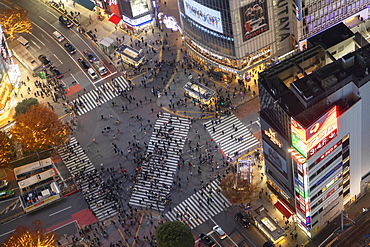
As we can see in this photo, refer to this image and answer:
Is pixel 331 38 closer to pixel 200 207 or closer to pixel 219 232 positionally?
pixel 200 207

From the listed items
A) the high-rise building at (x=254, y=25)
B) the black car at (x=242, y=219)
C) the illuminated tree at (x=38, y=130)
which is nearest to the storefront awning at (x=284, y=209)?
the black car at (x=242, y=219)

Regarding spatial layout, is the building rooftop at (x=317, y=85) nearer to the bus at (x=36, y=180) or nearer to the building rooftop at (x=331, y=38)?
the building rooftop at (x=331, y=38)

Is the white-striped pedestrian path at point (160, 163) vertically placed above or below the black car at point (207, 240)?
above

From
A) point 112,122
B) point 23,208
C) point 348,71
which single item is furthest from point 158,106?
point 348,71

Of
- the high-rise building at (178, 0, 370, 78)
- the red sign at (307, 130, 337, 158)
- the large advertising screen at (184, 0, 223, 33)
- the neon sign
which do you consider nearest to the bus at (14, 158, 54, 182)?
the high-rise building at (178, 0, 370, 78)

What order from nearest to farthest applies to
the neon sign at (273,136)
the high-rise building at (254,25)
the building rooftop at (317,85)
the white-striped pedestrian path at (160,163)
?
the building rooftop at (317,85), the neon sign at (273,136), the white-striped pedestrian path at (160,163), the high-rise building at (254,25)

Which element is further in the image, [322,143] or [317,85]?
[317,85]

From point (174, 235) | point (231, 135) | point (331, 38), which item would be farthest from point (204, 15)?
point (174, 235)
